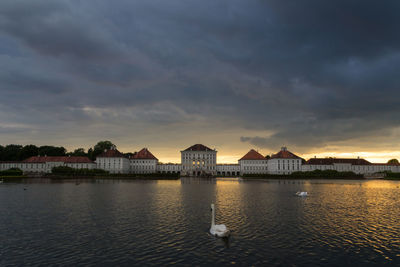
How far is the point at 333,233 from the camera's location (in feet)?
70.0

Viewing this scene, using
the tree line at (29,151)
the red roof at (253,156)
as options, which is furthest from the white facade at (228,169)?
the tree line at (29,151)

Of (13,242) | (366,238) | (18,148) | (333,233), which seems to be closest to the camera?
(13,242)

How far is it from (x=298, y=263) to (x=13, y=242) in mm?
16129

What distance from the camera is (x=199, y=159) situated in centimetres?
16812

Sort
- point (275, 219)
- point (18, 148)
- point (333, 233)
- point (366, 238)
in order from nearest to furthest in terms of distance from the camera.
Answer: point (366, 238)
point (333, 233)
point (275, 219)
point (18, 148)

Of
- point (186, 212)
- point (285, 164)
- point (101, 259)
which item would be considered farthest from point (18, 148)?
point (101, 259)

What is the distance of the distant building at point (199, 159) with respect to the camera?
168m

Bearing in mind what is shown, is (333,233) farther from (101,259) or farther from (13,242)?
(13,242)

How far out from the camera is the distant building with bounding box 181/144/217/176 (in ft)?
550

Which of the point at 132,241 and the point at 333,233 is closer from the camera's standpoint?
the point at 132,241

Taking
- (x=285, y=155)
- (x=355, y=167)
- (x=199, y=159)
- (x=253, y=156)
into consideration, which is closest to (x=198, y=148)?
(x=199, y=159)

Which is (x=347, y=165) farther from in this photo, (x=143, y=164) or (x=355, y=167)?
(x=143, y=164)

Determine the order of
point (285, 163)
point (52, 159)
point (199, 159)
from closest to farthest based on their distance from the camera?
point (52, 159)
point (285, 163)
point (199, 159)

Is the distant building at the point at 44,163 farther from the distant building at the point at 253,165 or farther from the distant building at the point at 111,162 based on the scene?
the distant building at the point at 253,165
